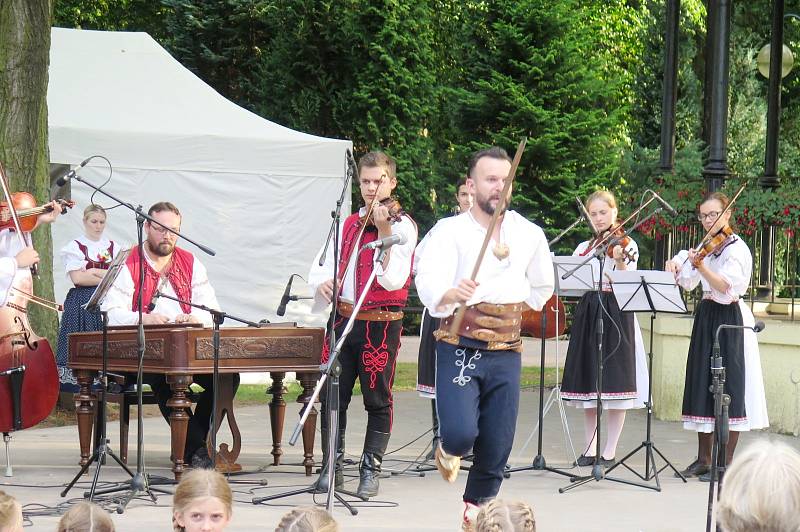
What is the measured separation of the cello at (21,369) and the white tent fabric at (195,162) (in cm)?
497

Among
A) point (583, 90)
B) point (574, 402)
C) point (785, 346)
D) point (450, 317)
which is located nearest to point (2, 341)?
point (450, 317)

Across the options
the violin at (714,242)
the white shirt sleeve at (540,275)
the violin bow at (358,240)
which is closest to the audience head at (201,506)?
the white shirt sleeve at (540,275)

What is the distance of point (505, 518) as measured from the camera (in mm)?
3393

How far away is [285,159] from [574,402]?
20.9 ft

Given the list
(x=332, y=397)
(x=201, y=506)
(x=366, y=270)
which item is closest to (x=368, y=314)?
(x=366, y=270)

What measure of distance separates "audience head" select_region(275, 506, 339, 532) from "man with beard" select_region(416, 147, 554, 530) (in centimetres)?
215

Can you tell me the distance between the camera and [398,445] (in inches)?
358

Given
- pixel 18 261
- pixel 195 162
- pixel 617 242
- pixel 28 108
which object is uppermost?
pixel 28 108

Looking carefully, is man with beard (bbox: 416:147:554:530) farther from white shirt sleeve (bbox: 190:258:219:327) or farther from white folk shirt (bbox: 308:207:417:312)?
white shirt sleeve (bbox: 190:258:219:327)

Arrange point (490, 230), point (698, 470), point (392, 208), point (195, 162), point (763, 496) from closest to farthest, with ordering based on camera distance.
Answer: point (763, 496) → point (490, 230) → point (392, 208) → point (698, 470) → point (195, 162)

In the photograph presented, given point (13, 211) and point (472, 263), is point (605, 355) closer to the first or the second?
point (472, 263)

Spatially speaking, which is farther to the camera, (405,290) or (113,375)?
(113,375)

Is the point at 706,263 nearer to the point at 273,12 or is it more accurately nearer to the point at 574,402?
the point at 574,402

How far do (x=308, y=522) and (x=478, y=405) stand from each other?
95.1 inches
